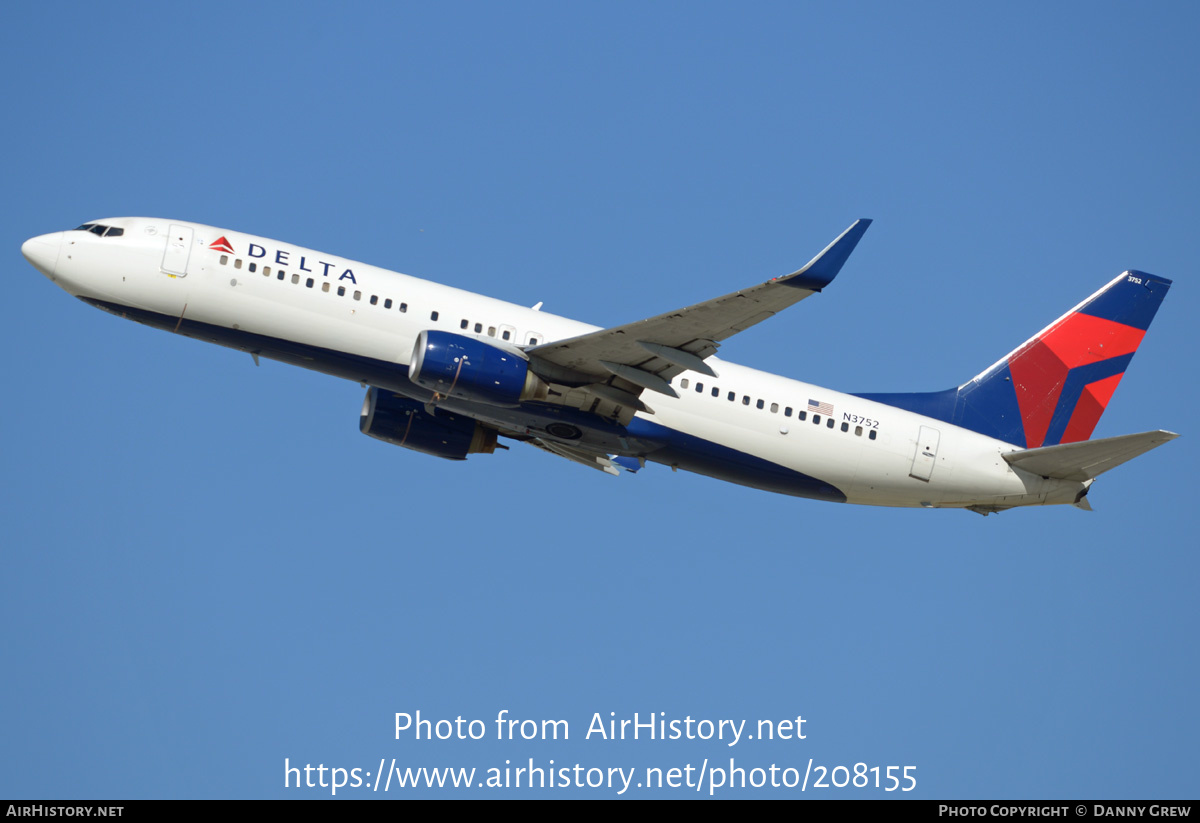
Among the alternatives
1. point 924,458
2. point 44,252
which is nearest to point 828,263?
point 924,458

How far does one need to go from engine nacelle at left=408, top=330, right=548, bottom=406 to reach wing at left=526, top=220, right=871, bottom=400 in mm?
899

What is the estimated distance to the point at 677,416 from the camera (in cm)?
3522

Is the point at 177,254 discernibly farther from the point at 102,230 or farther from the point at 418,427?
the point at 418,427

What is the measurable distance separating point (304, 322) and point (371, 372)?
2273mm

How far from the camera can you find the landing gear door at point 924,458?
37375 millimetres

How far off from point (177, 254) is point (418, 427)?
29.0 feet

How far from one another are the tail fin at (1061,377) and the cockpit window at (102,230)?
23772mm

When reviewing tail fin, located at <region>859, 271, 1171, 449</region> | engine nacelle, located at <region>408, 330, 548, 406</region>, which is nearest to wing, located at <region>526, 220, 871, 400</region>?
engine nacelle, located at <region>408, 330, 548, 406</region>

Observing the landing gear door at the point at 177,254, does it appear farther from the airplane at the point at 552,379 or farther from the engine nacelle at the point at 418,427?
the engine nacelle at the point at 418,427

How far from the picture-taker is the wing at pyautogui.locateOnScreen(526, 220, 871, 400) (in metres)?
28.3

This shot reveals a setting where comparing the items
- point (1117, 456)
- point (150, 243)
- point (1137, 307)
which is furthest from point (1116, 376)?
point (150, 243)

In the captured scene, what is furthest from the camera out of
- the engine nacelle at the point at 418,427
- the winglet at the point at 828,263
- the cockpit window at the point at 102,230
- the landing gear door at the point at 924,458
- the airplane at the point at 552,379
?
the engine nacelle at the point at 418,427

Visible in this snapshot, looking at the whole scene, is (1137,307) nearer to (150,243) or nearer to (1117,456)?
(1117,456)

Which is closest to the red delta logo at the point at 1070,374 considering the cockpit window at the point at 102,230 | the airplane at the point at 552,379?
the airplane at the point at 552,379
